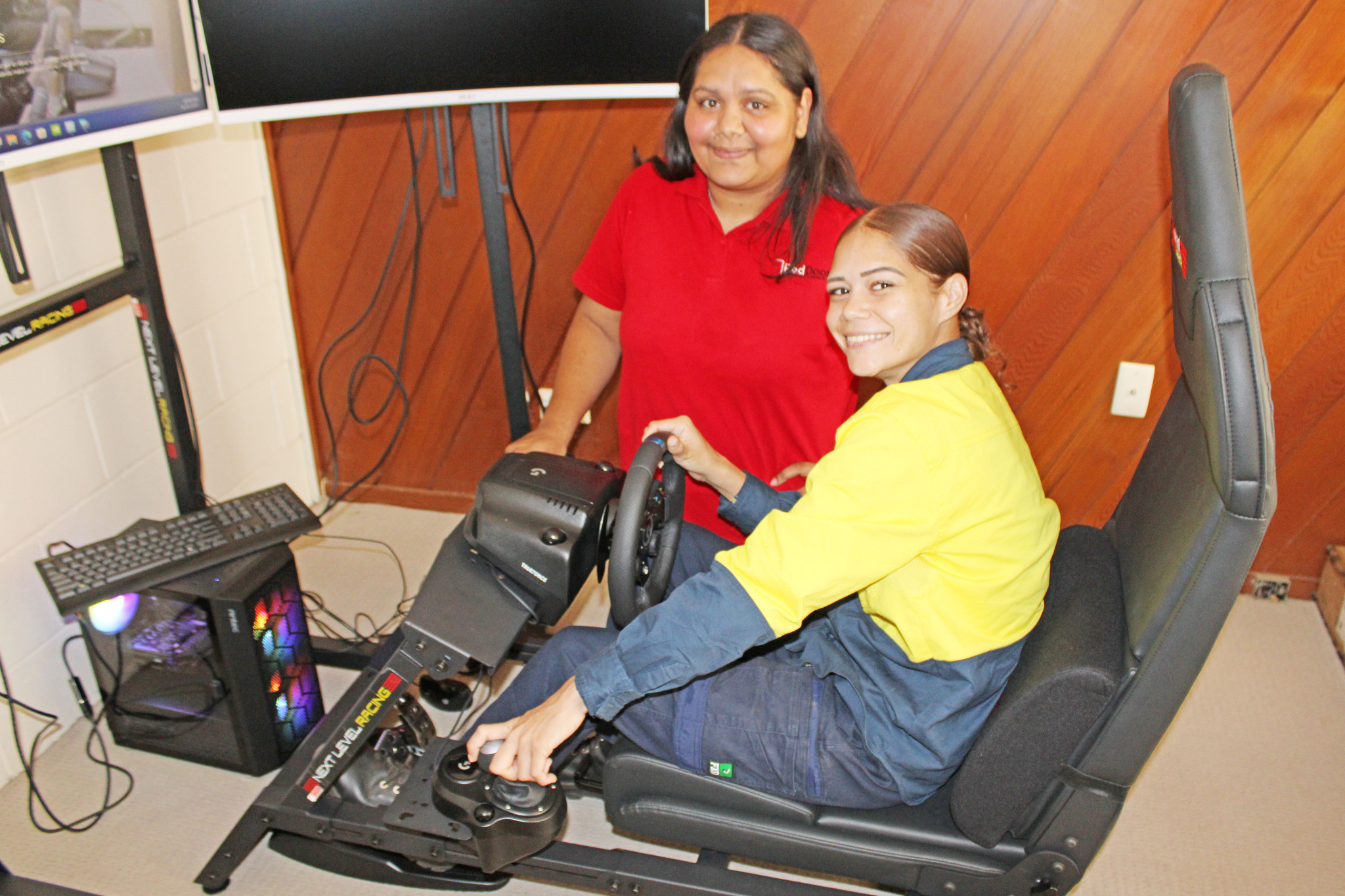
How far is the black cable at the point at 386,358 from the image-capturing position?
276cm

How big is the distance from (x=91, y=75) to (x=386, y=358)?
1.42 meters

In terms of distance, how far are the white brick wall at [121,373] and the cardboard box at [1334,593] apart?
3.08 m

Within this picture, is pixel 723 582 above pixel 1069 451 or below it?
above

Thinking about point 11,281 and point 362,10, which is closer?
point 11,281

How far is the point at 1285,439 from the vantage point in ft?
8.63

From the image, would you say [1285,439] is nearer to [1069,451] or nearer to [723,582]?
[1069,451]

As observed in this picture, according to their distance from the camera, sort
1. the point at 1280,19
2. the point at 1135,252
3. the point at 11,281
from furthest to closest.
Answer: the point at 1135,252 < the point at 1280,19 < the point at 11,281

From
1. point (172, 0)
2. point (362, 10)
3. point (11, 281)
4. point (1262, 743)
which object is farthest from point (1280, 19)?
point (11, 281)

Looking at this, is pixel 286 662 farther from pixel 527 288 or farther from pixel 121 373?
pixel 527 288

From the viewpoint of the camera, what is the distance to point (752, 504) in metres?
1.86

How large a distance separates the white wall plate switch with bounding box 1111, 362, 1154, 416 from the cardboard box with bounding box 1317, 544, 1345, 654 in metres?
0.67

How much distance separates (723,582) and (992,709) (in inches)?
16.7

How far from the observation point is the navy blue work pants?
145cm

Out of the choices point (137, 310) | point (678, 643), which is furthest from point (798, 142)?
point (137, 310)
